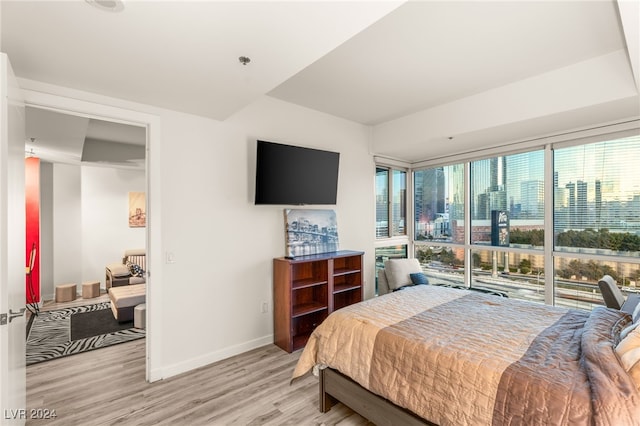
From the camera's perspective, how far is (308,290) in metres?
3.77

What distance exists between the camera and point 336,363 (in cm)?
213

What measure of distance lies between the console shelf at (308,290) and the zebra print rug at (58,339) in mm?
1906

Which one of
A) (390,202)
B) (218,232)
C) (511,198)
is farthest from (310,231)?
(511,198)

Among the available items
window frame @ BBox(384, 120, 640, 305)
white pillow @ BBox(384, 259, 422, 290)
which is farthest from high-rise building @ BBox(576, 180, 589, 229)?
white pillow @ BBox(384, 259, 422, 290)

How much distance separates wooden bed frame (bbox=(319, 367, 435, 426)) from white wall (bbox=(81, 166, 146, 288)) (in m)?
5.82

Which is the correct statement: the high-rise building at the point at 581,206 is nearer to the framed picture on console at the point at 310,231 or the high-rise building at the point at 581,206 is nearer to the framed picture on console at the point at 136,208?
the framed picture on console at the point at 310,231

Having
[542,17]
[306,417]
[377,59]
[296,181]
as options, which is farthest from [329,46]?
[306,417]

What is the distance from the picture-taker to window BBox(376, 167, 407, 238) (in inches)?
190

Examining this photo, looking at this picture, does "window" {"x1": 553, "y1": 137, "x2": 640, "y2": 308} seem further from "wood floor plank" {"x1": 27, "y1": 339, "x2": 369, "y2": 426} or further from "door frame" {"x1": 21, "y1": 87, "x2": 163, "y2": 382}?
"door frame" {"x1": 21, "y1": 87, "x2": 163, "y2": 382}

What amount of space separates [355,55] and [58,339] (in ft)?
15.2

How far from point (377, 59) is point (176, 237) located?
2448 mm

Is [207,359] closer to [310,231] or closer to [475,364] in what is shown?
[310,231]

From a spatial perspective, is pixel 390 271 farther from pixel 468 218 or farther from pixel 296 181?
pixel 296 181

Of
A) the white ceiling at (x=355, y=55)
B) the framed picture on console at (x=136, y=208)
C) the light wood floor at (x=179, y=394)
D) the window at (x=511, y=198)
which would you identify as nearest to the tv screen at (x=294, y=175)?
the white ceiling at (x=355, y=55)
